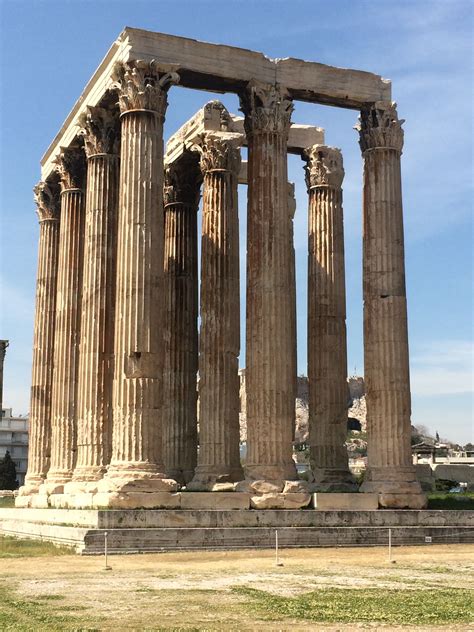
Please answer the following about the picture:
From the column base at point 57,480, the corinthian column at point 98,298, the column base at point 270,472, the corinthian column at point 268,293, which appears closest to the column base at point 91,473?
the corinthian column at point 98,298

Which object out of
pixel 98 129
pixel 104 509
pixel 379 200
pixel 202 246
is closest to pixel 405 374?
pixel 379 200

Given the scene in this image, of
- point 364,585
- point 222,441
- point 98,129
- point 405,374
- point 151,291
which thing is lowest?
point 364,585

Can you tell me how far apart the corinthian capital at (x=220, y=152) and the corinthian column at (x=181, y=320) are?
3.01 m

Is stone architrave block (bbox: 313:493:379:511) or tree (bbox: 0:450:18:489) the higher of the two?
tree (bbox: 0:450:18:489)

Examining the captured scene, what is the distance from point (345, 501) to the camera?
3956cm

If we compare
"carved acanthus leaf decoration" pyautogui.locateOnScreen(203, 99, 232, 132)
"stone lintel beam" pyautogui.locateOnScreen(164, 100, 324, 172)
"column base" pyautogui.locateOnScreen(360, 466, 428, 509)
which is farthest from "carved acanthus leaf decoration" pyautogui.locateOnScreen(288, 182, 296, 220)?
"column base" pyautogui.locateOnScreen(360, 466, 428, 509)

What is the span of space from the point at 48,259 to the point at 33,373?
6013 millimetres

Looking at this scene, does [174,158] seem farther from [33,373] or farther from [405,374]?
[405,374]

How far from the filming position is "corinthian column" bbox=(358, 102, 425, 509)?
41.2m

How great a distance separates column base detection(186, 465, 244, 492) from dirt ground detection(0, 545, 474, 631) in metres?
8.58

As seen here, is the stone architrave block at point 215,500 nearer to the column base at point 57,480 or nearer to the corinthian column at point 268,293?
the corinthian column at point 268,293

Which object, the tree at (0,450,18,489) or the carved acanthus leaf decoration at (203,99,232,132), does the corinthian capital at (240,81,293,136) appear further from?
the tree at (0,450,18,489)

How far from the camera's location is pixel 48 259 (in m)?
53.5

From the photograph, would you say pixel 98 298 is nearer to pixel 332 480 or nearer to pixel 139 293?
pixel 139 293
